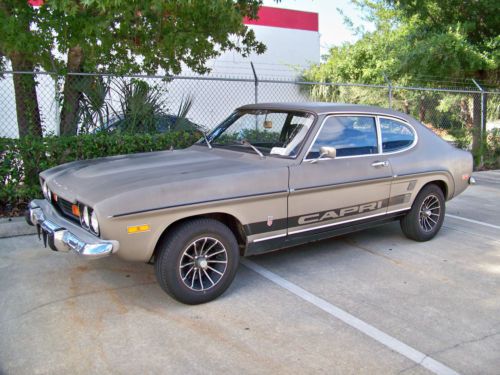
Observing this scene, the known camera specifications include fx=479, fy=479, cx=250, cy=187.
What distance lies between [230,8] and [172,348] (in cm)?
397

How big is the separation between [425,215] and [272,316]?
111 inches

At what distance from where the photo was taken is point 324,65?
20.6 meters

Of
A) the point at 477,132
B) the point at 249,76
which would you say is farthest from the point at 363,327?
the point at 249,76

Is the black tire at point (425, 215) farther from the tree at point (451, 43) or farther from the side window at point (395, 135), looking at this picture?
the tree at point (451, 43)

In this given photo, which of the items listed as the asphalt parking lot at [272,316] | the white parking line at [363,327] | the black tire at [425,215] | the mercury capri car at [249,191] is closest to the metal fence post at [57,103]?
the asphalt parking lot at [272,316]

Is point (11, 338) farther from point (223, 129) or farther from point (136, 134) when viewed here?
point (136, 134)

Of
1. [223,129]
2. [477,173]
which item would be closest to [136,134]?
[223,129]

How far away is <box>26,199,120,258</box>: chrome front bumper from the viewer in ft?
11.4

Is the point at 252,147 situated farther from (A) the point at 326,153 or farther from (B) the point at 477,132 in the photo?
(B) the point at 477,132

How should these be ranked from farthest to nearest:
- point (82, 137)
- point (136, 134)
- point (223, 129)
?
1. point (136, 134)
2. point (82, 137)
3. point (223, 129)

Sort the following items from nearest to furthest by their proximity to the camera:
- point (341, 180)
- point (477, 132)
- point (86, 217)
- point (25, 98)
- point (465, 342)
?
point (465, 342) < point (86, 217) < point (341, 180) < point (25, 98) < point (477, 132)

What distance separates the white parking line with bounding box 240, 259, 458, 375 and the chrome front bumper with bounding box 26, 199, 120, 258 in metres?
1.66

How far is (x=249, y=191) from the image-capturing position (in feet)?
13.4

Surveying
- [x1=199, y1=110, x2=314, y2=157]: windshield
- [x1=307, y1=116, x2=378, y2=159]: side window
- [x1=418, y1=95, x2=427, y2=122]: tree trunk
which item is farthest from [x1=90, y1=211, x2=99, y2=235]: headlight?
[x1=418, y1=95, x2=427, y2=122]: tree trunk
